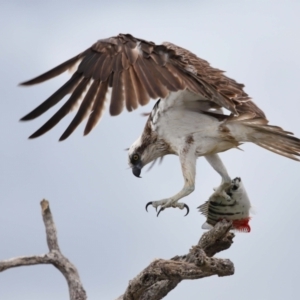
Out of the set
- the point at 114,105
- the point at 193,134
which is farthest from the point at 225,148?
the point at 114,105

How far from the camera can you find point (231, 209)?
39.7 feet

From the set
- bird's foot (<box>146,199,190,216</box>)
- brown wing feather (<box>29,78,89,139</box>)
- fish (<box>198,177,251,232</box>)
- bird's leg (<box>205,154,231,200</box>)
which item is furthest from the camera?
bird's leg (<box>205,154,231,200</box>)

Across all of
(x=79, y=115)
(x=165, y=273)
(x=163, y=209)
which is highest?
(x=79, y=115)

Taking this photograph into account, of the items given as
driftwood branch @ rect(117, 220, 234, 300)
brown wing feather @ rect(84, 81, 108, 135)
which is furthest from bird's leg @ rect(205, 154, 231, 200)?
brown wing feather @ rect(84, 81, 108, 135)

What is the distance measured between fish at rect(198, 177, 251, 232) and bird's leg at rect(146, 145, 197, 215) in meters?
0.32

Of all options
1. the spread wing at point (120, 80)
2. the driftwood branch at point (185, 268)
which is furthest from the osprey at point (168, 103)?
the driftwood branch at point (185, 268)

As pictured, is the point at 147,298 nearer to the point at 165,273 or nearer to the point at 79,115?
the point at 165,273

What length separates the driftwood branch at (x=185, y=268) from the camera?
10.3 m

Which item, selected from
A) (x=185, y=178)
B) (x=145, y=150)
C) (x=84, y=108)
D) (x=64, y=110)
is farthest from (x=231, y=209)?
(x=64, y=110)

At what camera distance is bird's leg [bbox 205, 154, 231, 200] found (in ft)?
40.1

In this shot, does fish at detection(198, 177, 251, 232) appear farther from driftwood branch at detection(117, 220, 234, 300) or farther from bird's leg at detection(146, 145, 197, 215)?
driftwood branch at detection(117, 220, 234, 300)

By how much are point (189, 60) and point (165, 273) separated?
3034 millimetres

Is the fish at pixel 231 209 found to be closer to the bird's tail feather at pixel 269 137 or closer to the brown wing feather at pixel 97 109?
the bird's tail feather at pixel 269 137

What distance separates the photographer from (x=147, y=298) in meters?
11.2
